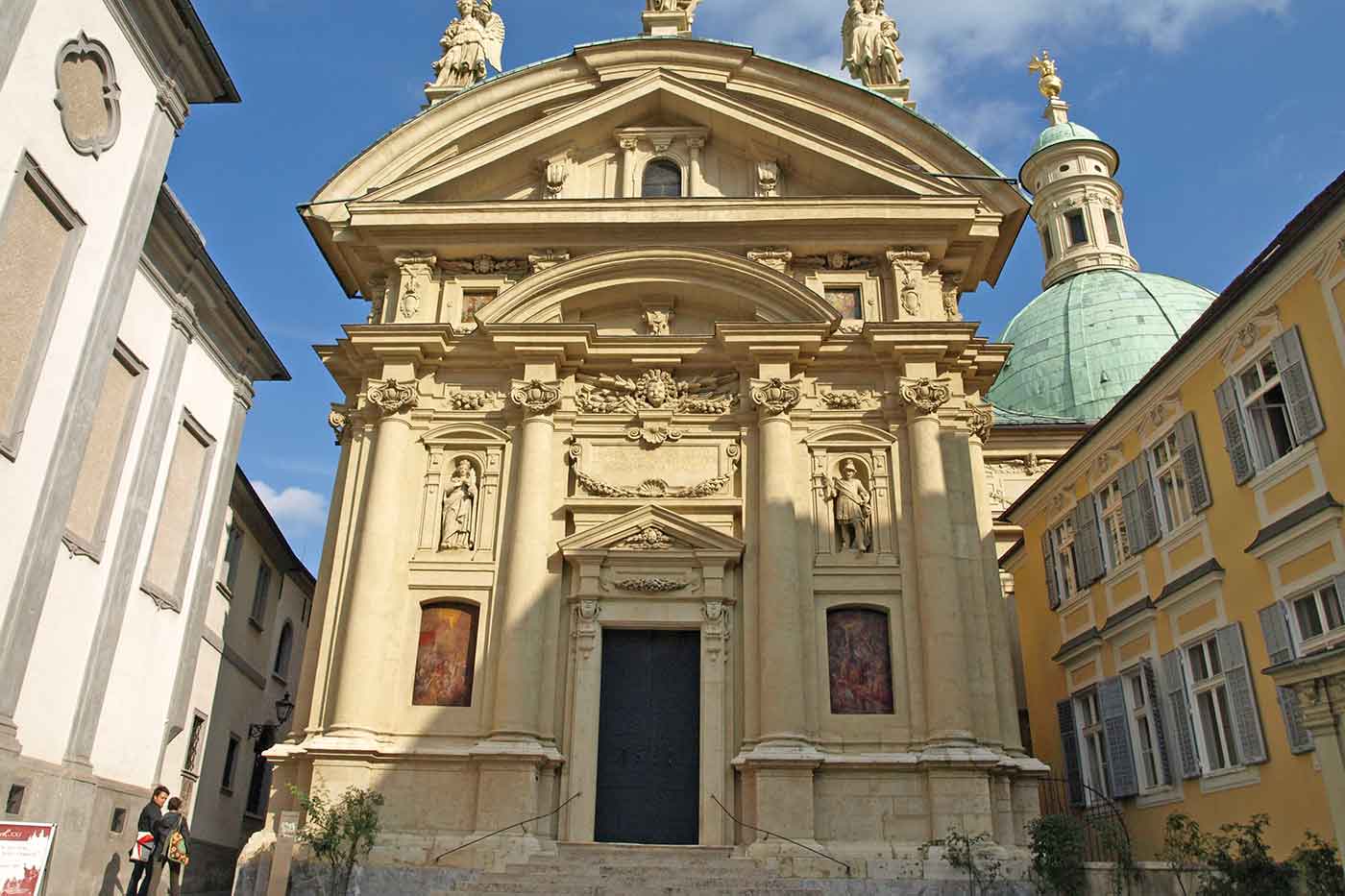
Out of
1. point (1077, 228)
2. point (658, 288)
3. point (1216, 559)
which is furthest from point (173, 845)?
point (1077, 228)

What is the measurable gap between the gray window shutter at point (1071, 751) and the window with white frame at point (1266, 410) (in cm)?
800

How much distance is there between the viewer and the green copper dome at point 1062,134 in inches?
1859

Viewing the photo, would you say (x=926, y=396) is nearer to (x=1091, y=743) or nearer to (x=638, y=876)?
(x=1091, y=743)

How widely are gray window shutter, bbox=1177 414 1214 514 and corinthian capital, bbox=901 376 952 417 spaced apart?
378 centimetres

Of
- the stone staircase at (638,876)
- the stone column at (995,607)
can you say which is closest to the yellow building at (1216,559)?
the stone column at (995,607)

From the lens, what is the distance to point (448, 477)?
763 inches

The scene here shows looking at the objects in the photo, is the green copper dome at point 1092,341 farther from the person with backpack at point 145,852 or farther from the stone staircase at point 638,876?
the person with backpack at point 145,852

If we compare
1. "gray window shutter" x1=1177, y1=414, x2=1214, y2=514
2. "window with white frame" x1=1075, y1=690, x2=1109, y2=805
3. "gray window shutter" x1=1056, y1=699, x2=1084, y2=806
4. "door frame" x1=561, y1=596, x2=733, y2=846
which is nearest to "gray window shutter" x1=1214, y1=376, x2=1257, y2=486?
"gray window shutter" x1=1177, y1=414, x2=1214, y2=514

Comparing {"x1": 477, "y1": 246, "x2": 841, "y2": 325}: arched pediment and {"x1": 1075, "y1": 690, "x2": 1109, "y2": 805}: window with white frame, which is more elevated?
{"x1": 477, "y1": 246, "x2": 841, "y2": 325}: arched pediment

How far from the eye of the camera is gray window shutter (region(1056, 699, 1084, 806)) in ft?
68.5

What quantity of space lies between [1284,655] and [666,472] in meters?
9.80

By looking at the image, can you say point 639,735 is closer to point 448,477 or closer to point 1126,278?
point 448,477

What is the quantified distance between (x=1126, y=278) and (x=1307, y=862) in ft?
109

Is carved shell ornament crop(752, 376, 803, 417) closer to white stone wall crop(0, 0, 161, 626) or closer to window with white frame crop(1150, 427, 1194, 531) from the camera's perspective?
window with white frame crop(1150, 427, 1194, 531)
